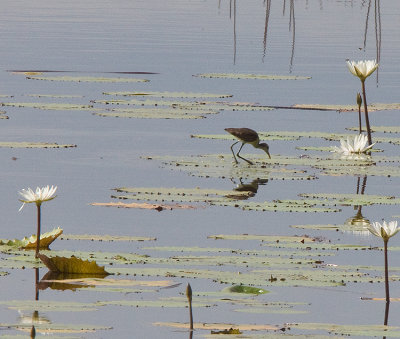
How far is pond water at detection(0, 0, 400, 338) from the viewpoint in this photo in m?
5.07

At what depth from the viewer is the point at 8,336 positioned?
435cm

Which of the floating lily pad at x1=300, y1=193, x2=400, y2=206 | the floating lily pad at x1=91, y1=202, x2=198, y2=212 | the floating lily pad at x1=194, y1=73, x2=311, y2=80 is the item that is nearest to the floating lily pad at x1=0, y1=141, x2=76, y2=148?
the floating lily pad at x1=91, y1=202, x2=198, y2=212

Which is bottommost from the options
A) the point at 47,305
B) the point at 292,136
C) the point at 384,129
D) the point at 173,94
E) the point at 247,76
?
the point at 47,305

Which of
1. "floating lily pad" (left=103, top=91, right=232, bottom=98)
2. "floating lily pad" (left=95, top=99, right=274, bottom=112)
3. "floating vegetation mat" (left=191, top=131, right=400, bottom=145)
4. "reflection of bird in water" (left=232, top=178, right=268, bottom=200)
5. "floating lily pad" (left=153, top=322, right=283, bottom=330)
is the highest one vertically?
A: "floating lily pad" (left=103, top=91, right=232, bottom=98)

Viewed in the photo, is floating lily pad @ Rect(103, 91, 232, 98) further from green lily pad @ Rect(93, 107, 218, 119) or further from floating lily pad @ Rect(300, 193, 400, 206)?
floating lily pad @ Rect(300, 193, 400, 206)

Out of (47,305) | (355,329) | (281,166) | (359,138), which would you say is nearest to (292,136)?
(359,138)

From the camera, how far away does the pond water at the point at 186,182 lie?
16.6ft

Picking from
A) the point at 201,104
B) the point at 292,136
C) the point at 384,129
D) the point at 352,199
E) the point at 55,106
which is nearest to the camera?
the point at 352,199

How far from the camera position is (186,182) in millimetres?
8938

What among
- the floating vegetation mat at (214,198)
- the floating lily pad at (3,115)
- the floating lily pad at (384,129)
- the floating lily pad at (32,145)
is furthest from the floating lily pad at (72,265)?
the floating lily pad at (3,115)

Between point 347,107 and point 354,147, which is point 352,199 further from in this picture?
point 347,107

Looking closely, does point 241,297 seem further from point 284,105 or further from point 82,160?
point 284,105

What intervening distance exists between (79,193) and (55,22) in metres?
20.8

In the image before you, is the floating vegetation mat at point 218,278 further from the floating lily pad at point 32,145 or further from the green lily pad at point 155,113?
the green lily pad at point 155,113
